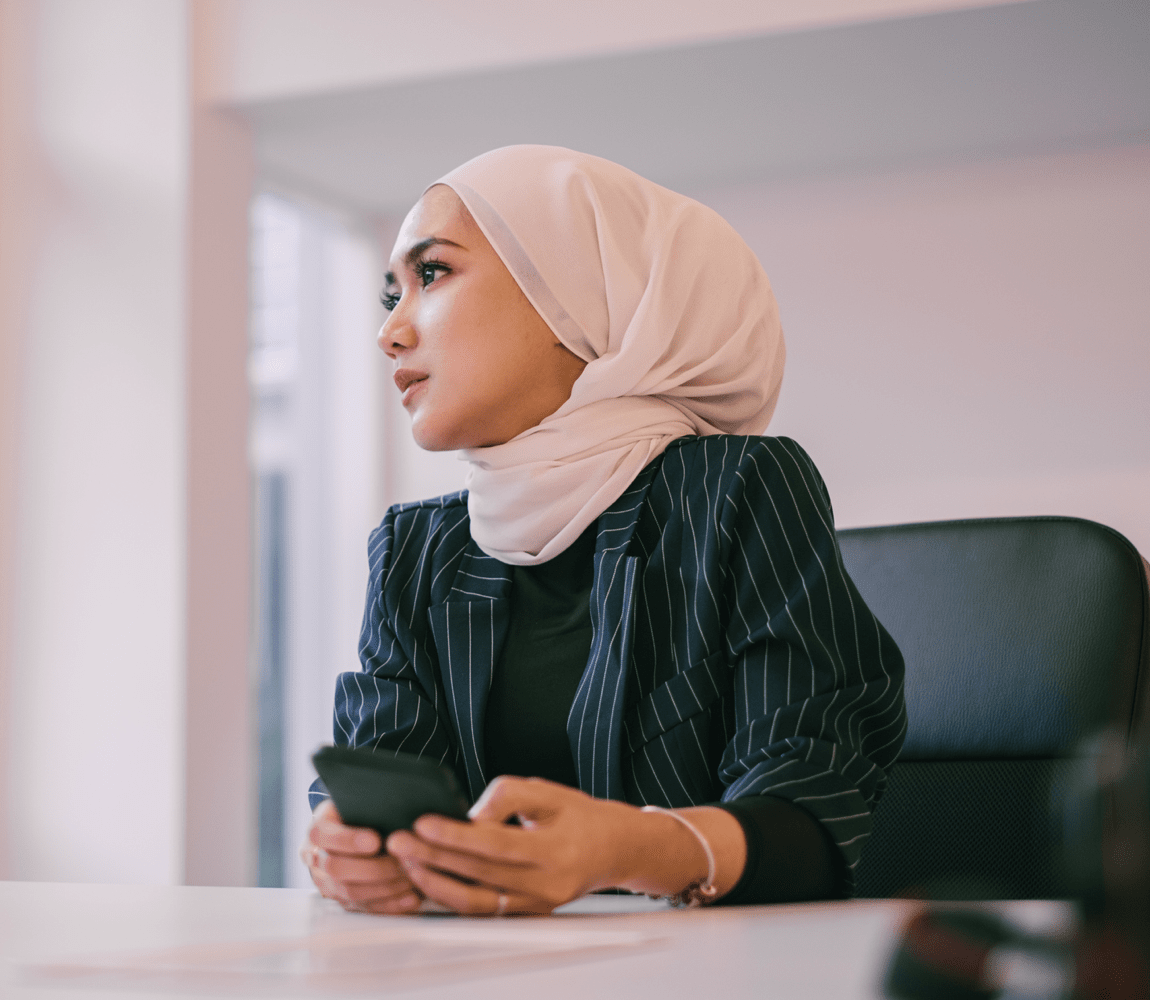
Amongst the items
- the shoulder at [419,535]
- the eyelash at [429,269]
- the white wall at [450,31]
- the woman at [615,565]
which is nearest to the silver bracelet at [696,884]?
the woman at [615,565]

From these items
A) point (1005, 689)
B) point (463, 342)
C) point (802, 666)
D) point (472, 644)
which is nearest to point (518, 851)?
point (802, 666)

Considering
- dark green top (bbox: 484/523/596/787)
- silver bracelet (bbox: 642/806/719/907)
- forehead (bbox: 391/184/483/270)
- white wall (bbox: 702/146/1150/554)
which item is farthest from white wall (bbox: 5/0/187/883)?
silver bracelet (bbox: 642/806/719/907)

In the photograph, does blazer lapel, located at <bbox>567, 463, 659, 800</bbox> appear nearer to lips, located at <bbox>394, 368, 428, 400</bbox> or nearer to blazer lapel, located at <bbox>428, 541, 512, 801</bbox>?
blazer lapel, located at <bbox>428, 541, 512, 801</bbox>

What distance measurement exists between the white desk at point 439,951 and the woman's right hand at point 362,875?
0.01 m

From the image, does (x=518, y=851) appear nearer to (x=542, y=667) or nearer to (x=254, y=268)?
(x=542, y=667)

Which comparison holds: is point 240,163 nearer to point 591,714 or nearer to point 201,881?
point 201,881

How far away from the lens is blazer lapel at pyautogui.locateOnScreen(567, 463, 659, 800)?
1.02m

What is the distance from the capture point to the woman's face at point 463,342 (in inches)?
46.9

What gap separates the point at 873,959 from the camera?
561mm

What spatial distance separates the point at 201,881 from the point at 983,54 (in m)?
2.17

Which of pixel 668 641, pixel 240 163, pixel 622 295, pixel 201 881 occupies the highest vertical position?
pixel 240 163

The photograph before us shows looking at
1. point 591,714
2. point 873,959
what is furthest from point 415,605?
point 873,959

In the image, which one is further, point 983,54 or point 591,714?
point 983,54

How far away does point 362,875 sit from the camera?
761 mm
